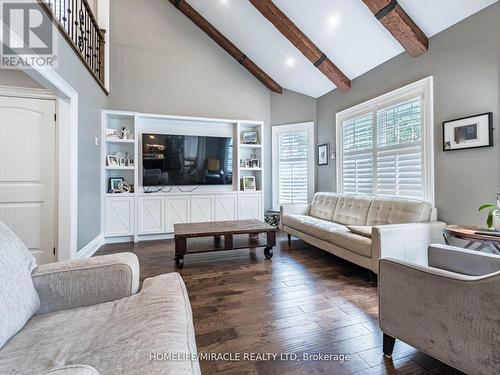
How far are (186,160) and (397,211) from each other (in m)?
3.49

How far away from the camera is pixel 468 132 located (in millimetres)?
2482

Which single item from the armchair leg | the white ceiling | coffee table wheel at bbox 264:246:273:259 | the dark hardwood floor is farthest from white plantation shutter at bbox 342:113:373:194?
the armchair leg

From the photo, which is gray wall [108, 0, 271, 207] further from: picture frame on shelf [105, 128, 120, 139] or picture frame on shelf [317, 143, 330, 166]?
picture frame on shelf [317, 143, 330, 166]

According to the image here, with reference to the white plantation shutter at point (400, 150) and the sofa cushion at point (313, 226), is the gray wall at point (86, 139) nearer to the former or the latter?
the sofa cushion at point (313, 226)

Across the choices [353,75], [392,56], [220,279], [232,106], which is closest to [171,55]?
[232,106]

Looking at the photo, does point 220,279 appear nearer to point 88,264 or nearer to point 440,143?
point 88,264

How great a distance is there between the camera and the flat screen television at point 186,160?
173 inches

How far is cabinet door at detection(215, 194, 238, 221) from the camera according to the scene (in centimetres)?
471

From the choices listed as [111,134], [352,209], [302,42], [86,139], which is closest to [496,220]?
[352,209]

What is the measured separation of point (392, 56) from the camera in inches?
132

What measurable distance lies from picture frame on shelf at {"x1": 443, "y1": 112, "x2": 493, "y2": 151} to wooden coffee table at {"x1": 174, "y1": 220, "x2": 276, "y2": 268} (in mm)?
2223

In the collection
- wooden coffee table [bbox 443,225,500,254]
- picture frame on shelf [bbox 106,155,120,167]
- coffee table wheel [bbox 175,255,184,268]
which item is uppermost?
picture frame on shelf [bbox 106,155,120,167]

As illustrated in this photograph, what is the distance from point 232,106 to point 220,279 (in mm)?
3650

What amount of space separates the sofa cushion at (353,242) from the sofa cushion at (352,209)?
0.61 meters
